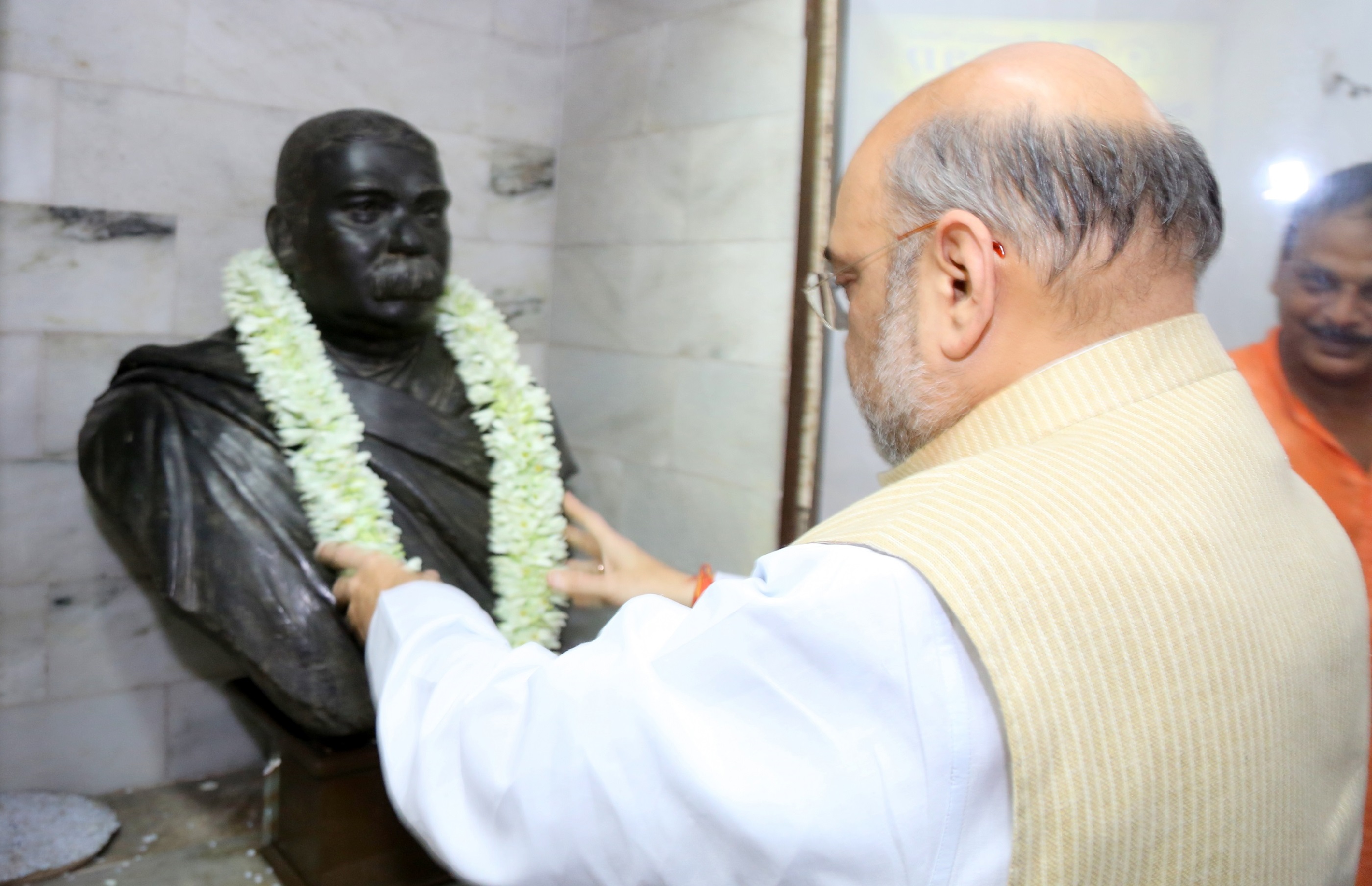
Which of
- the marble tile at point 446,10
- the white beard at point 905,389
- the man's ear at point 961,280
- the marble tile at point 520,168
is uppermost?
the marble tile at point 446,10

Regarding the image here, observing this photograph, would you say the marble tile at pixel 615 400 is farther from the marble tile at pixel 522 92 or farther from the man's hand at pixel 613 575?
the man's hand at pixel 613 575

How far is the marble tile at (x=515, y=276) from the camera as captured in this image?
3602 mm

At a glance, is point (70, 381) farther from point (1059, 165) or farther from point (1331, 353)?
point (1331, 353)

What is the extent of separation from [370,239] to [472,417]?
535 millimetres

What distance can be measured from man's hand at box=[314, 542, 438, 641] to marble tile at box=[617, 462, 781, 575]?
116 cm

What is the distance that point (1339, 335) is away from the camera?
1.66 meters

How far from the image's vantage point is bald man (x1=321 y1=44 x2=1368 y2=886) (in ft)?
2.74

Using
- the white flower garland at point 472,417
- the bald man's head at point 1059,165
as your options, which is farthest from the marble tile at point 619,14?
the bald man's head at point 1059,165

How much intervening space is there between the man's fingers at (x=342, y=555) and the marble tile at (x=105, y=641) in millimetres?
1071

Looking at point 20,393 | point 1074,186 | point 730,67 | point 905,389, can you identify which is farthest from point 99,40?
point 1074,186

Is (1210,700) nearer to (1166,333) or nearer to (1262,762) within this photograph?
(1262,762)

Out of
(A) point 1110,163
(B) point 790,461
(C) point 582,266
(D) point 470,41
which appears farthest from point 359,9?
(A) point 1110,163

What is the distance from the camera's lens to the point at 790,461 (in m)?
2.89

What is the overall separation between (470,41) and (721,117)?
1.01 m
